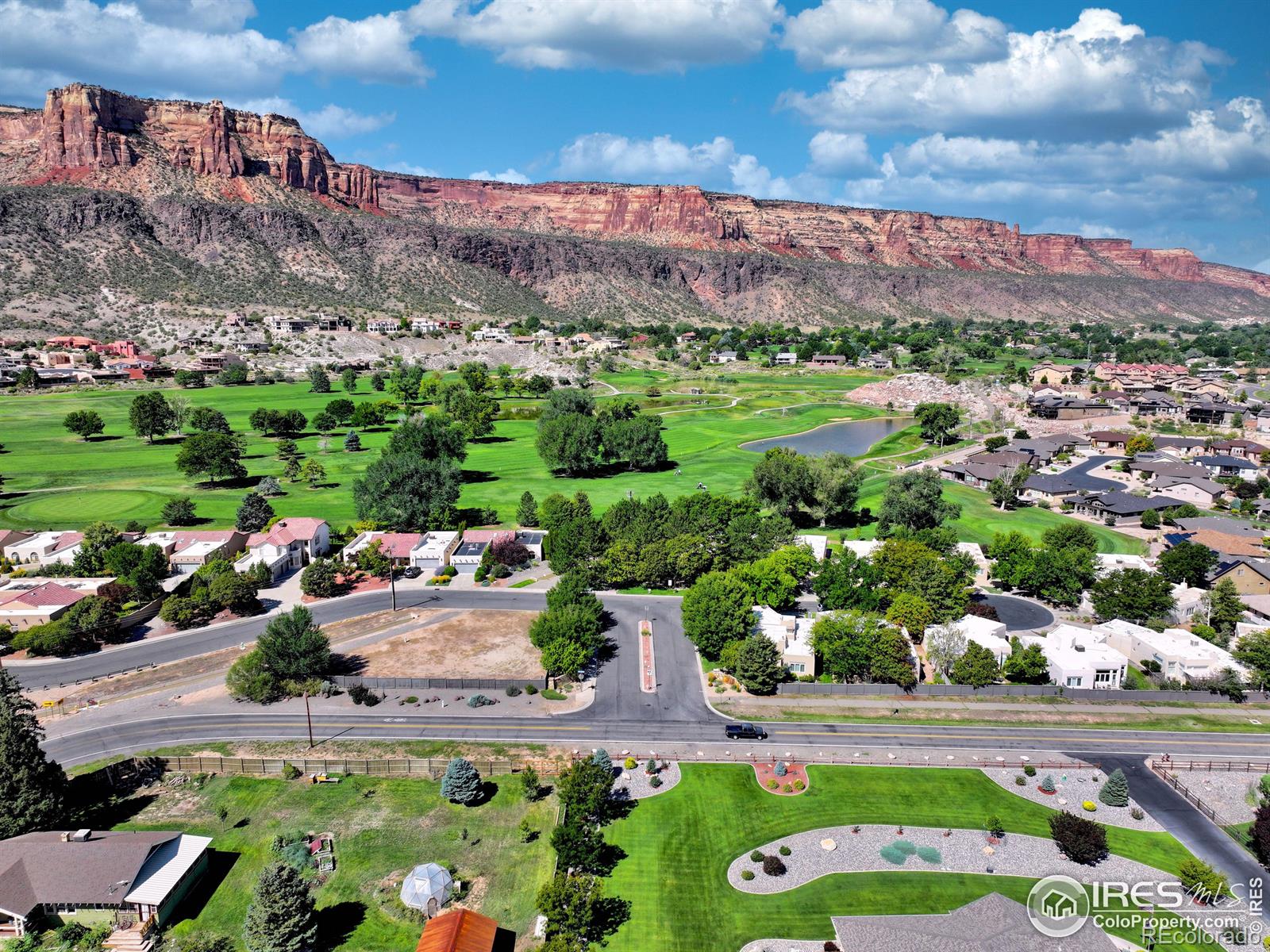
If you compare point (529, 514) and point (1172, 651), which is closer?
point (1172, 651)

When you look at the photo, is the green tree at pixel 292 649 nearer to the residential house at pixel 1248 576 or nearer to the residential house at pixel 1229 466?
the residential house at pixel 1248 576

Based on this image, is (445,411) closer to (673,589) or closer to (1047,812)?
(673,589)

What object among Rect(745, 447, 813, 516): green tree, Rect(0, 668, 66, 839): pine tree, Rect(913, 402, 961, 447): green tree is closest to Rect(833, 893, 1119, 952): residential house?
Rect(0, 668, 66, 839): pine tree

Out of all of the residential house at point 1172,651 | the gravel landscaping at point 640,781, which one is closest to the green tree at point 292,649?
the gravel landscaping at point 640,781

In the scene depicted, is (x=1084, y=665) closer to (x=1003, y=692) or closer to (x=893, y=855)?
(x=1003, y=692)

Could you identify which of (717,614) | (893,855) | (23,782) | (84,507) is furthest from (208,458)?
(893,855)

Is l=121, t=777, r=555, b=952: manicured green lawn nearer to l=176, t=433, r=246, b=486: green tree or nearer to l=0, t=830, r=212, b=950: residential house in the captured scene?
l=0, t=830, r=212, b=950: residential house
